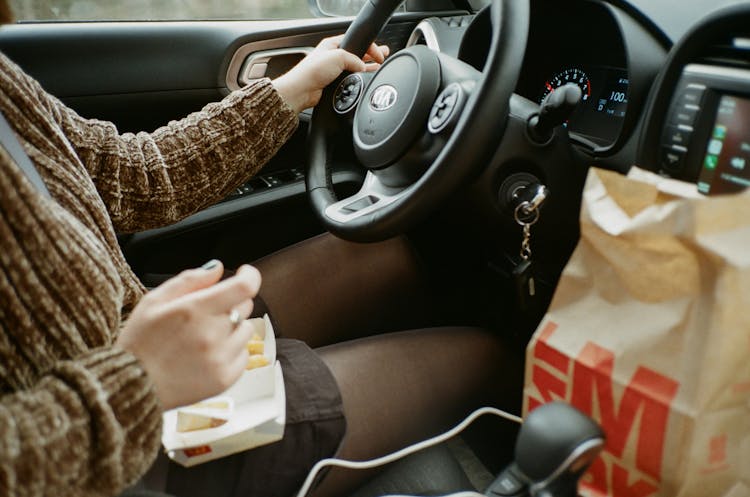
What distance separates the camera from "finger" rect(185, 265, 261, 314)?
23.3 inches

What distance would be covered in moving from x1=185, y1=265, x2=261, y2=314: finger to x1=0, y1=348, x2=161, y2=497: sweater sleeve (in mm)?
82

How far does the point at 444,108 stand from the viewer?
2.82 feet

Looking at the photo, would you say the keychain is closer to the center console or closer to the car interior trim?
the center console

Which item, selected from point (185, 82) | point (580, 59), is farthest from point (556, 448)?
point (185, 82)

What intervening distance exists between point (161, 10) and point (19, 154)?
2.63 ft

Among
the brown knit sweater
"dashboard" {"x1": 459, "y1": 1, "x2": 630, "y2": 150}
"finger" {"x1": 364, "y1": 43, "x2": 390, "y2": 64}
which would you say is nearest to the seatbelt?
the brown knit sweater

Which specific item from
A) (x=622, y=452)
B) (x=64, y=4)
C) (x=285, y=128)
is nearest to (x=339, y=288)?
(x=285, y=128)

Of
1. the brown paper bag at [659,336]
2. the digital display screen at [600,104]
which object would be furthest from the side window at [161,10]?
the brown paper bag at [659,336]

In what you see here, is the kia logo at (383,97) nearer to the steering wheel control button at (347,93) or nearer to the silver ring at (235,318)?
the steering wheel control button at (347,93)

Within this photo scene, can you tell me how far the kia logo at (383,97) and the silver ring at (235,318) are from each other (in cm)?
44

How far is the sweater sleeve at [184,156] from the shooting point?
3.10 ft

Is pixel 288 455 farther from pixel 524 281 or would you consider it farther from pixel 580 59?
pixel 580 59

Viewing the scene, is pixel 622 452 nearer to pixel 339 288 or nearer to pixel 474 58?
pixel 339 288

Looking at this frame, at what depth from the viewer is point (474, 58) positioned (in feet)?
3.91
